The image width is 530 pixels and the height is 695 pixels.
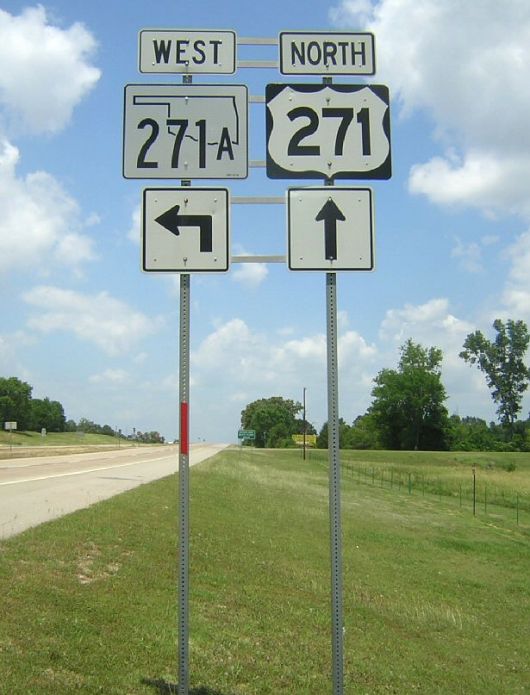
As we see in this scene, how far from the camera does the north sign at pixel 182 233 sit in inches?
180

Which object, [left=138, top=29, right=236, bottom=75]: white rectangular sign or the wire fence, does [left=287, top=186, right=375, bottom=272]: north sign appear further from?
the wire fence

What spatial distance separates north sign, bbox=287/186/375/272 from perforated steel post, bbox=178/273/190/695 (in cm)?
74

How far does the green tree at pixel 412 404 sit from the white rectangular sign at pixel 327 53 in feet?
385

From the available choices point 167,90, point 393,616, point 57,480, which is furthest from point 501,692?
point 57,480

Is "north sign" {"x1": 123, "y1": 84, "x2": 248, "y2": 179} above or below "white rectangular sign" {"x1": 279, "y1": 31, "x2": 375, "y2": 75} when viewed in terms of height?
below

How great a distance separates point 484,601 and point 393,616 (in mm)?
3925

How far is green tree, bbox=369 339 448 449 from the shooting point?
120 m

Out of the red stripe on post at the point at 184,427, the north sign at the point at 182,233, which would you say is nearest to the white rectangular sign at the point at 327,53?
the north sign at the point at 182,233

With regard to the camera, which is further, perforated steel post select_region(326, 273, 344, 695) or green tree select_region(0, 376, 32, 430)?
green tree select_region(0, 376, 32, 430)

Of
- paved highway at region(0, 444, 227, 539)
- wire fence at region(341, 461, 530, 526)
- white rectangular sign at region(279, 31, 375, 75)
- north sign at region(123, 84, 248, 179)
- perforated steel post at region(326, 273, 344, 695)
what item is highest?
white rectangular sign at region(279, 31, 375, 75)

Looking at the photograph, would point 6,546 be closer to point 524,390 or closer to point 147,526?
point 147,526

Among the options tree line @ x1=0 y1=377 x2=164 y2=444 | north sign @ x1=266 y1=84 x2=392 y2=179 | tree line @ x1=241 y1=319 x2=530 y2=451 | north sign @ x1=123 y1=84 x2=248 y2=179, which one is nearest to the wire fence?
north sign @ x1=266 y1=84 x2=392 y2=179

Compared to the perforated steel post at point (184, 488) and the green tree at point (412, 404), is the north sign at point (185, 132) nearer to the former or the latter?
the perforated steel post at point (184, 488)

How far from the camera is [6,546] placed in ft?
31.8
